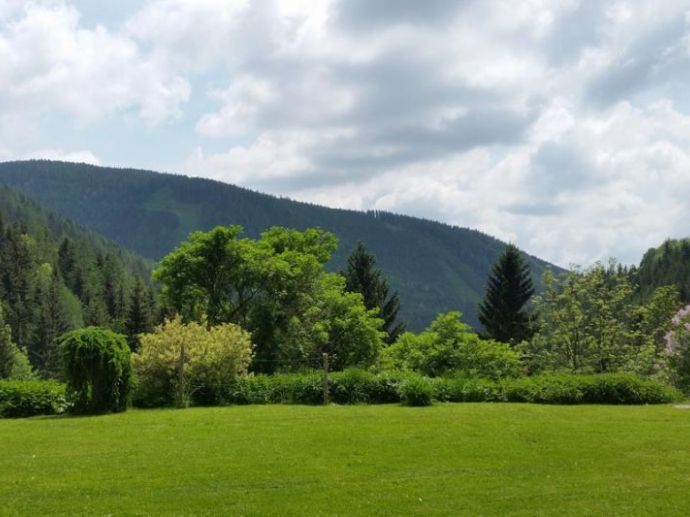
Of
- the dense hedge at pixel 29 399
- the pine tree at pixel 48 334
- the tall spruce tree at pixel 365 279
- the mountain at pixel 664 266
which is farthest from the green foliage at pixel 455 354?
the mountain at pixel 664 266

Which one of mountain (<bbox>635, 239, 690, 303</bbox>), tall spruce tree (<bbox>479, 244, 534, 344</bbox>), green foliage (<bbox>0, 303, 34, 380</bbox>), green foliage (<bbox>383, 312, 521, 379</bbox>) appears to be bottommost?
green foliage (<bbox>0, 303, 34, 380</bbox>)

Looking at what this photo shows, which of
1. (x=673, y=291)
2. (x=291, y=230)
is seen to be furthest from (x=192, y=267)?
(x=673, y=291)

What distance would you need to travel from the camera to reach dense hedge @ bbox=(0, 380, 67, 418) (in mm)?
20531

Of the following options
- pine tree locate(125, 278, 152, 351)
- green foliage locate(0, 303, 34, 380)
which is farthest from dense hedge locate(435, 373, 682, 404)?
green foliage locate(0, 303, 34, 380)

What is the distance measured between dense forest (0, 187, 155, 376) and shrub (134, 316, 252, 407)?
2796 centimetres

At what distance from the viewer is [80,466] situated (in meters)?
11.2

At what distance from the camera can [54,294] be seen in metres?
86.9

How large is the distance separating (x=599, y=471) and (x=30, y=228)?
154986 mm

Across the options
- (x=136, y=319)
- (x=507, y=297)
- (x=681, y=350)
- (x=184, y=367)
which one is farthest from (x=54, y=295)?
(x=681, y=350)

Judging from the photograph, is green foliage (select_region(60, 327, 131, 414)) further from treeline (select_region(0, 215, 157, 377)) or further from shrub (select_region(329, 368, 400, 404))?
treeline (select_region(0, 215, 157, 377))

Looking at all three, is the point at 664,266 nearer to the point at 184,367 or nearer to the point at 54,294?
the point at 54,294

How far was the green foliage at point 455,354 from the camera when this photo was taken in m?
30.5

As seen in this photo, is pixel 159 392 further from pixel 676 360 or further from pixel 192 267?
pixel 676 360

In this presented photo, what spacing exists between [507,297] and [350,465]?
38.7 meters
